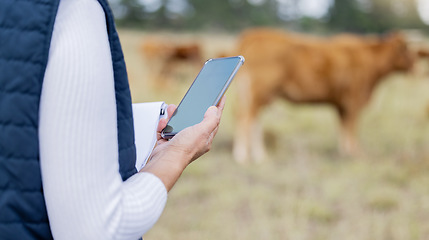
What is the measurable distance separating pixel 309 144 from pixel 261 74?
1.07 metres

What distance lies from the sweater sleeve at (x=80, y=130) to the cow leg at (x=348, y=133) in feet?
16.3

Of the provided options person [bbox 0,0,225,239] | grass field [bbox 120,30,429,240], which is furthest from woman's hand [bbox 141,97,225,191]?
grass field [bbox 120,30,429,240]

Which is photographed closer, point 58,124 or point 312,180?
point 58,124

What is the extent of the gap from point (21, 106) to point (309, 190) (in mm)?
3614

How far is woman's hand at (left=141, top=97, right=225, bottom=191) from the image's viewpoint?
0.89 meters

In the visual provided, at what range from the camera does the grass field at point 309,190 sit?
10.7 ft

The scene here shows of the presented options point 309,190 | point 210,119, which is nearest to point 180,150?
point 210,119

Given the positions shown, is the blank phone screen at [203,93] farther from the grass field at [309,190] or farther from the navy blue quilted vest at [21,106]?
the grass field at [309,190]

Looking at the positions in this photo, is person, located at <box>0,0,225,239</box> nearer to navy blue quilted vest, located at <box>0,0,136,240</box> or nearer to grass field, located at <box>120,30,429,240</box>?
navy blue quilted vest, located at <box>0,0,136,240</box>

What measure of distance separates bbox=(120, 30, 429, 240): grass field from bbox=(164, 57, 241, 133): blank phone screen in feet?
7.03

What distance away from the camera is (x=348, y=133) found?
5.68m

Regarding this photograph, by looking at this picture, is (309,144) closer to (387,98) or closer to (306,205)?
(306,205)

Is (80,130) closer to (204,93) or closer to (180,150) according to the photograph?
(180,150)

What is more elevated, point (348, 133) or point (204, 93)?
point (204, 93)
